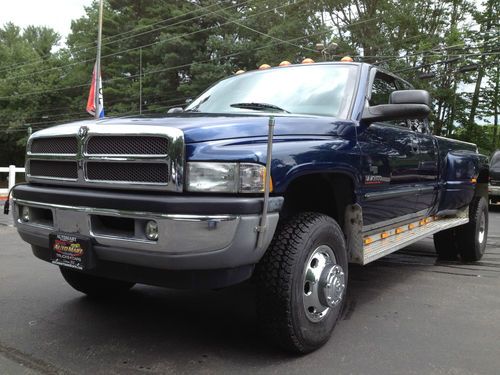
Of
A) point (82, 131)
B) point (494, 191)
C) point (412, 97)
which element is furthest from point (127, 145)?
point (494, 191)

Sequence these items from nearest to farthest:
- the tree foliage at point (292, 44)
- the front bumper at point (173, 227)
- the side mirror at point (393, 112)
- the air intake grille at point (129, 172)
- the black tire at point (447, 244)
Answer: the front bumper at point (173, 227) → the air intake grille at point (129, 172) → the side mirror at point (393, 112) → the black tire at point (447, 244) → the tree foliage at point (292, 44)

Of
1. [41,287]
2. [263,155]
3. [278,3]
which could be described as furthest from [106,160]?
[278,3]

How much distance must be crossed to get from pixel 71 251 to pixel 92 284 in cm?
132

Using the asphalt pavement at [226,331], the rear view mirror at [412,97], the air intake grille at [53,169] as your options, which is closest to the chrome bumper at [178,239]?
the air intake grille at [53,169]

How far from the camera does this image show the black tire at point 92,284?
13.6ft

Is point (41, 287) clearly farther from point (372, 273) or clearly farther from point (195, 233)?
point (372, 273)

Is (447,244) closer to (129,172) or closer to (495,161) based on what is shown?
(129,172)

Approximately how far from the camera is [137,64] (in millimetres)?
38781

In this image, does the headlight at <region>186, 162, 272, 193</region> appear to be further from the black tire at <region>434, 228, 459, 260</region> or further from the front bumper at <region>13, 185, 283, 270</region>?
the black tire at <region>434, 228, 459, 260</region>

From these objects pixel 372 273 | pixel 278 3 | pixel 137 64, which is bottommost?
pixel 372 273

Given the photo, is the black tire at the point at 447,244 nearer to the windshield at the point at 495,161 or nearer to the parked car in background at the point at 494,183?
the parked car in background at the point at 494,183

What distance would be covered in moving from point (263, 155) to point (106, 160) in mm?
896

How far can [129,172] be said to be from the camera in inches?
113

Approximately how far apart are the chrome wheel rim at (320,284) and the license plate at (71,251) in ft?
4.14
